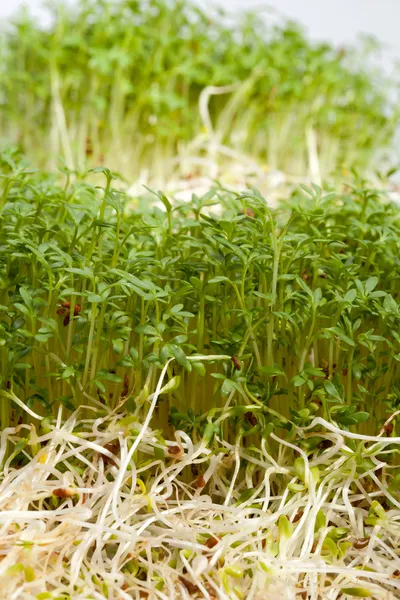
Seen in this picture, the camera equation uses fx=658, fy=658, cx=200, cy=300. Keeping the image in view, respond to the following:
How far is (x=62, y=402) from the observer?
1.07 metres

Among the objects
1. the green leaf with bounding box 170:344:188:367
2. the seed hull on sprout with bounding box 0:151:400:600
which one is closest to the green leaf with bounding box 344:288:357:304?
the seed hull on sprout with bounding box 0:151:400:600

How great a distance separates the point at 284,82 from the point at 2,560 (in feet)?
7.89

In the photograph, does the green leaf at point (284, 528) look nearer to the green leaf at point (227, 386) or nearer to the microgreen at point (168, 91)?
the green leaf at point (227, 386)

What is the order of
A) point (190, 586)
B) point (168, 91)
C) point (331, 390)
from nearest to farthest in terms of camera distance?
point (190, 586), point (331, 390), point (168, 91)

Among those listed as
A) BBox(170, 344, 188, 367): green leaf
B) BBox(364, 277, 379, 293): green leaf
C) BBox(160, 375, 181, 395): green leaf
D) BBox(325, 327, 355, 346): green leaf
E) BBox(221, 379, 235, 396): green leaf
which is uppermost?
BBox(364, 277, 379, 293): green leaf

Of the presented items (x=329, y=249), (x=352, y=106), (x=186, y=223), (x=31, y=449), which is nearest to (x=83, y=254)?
(x=186, y=223)

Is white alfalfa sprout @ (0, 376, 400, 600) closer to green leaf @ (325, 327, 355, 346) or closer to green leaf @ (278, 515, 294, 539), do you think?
green leaf @ (278, 515, 294, 539)

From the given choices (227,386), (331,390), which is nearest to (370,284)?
(331,390)

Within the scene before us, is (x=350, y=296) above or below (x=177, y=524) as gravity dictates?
above

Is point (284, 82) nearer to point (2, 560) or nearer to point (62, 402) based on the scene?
point (62, 402)

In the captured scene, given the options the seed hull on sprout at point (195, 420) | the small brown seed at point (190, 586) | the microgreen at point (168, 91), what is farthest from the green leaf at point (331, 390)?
the microgreen at point (168, 91)

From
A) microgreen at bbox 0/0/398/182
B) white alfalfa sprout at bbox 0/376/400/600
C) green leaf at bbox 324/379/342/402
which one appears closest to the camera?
white alfalfa sprout at bbox 0/376/400/600

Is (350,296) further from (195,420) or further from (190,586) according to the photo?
(190,586)

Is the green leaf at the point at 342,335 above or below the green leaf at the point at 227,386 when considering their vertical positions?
above
